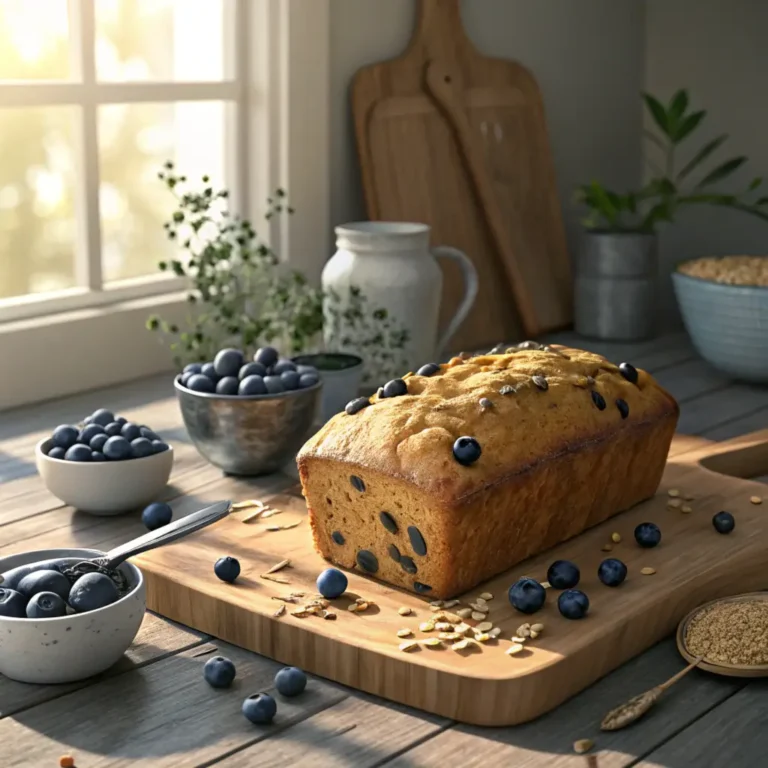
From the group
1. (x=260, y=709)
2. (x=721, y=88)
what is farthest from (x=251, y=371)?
(x=721, y=88)

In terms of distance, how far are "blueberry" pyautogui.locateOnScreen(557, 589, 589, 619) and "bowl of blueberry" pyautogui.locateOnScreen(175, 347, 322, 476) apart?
0.63 m

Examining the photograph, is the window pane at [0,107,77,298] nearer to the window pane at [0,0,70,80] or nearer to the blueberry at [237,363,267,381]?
the window pane at [0,0,70,80]

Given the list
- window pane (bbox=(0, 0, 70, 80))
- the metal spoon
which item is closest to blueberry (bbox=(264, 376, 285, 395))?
the metal spoon

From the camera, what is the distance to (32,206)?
134 inches

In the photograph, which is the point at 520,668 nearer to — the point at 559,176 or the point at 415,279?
the point at 415,279

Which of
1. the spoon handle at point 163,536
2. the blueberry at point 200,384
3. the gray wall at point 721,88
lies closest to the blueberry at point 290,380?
the blueberry at point 200,384

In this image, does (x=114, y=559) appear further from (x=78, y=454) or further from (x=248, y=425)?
(x=248, y=425)

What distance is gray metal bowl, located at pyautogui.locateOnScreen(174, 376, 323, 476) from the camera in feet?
6.35

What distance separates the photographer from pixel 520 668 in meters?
1.33

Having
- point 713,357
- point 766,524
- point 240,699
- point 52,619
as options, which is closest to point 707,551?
point 766,524

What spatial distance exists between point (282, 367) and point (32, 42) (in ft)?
4.66

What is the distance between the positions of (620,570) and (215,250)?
112 centimetres

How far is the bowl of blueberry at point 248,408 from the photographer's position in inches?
76.3

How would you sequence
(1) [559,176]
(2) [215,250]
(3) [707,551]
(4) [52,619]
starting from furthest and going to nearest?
(1) [559,176] < (2) [215,250] < (3) [707,551] < (4) [52,619]
